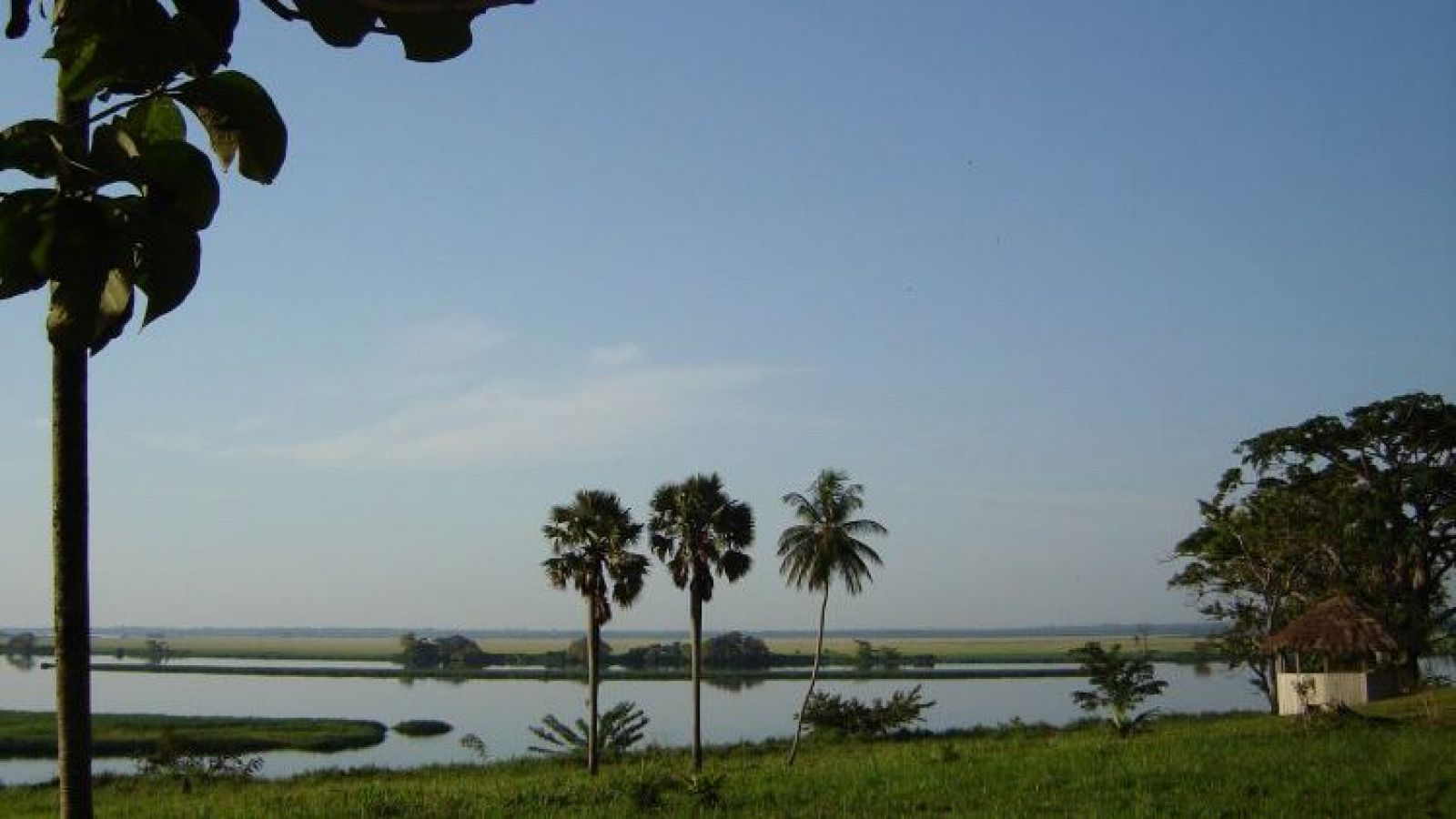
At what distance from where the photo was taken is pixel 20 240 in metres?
1.24

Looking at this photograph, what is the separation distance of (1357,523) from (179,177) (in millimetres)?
38549

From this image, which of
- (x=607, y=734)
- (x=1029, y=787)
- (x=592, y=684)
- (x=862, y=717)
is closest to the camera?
(x=1029, y=787)

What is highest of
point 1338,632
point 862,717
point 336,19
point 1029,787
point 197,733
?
point 336,19

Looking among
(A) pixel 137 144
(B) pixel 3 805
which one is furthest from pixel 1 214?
(B) pixel 3 805

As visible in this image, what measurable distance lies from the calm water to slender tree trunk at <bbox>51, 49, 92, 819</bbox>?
43.9m

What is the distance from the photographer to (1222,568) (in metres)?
42.3

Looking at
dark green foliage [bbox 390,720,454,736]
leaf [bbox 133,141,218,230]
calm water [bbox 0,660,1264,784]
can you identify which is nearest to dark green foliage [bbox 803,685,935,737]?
calm water [bbox 0,660,1264,784]

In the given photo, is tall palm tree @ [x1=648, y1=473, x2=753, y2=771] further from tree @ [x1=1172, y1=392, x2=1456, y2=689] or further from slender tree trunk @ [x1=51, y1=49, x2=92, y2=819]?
slender tree trunk @ [x1=51, y1=49, x2=92, y2=819]

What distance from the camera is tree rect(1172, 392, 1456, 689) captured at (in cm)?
3469

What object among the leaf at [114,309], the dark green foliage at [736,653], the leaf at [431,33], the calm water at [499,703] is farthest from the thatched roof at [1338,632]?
the dark green foliage at [736,653]

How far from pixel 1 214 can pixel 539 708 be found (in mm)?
76716

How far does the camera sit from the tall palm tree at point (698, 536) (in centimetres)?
3638

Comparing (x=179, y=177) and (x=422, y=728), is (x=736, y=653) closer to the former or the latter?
(x=422, y=728)

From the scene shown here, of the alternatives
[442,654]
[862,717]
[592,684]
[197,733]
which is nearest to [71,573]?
[592,684]
